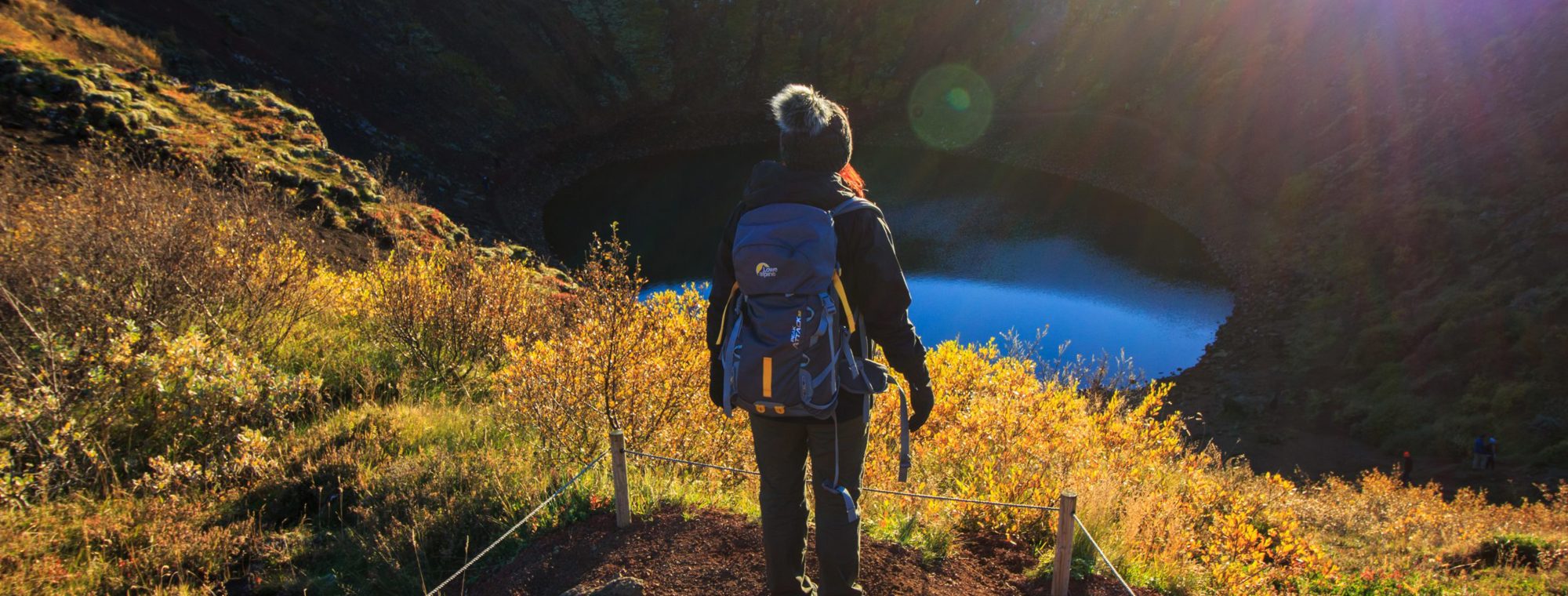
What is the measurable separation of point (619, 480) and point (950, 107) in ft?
115

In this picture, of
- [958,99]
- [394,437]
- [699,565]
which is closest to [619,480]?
Result: [699,565]

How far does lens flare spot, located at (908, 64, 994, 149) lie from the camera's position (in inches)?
1340

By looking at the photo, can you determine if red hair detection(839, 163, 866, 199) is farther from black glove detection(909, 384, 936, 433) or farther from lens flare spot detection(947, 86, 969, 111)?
lens flare spot detection(947, 86, 969, 111)

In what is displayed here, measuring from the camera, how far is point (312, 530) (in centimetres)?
352

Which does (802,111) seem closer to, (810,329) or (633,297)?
(810,329)

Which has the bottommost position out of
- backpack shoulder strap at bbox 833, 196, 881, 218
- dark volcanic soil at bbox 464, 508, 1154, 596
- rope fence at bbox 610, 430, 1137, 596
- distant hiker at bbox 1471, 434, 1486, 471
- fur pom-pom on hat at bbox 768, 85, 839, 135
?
dark volcanic soil at bbox 464, 508, 1154, 596

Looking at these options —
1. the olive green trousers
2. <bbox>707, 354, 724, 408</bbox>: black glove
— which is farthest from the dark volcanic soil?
<bbox>707, 354, 724, 408</bbox>: black glove

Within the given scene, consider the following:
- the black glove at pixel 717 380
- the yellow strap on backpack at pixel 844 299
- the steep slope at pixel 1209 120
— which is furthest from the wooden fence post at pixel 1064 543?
the steep slope at pixel 1209 120

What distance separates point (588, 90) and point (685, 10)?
6.94 meters

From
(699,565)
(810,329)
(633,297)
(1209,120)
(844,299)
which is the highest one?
(1209,120)

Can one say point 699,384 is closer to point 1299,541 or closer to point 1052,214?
point 1299,541

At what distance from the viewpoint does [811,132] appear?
2256 mm

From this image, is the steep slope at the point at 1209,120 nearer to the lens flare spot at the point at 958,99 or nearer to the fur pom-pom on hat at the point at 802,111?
the lens flare spot at the point at 958,99

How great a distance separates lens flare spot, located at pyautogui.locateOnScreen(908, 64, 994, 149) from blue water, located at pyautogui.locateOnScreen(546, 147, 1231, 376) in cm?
235
